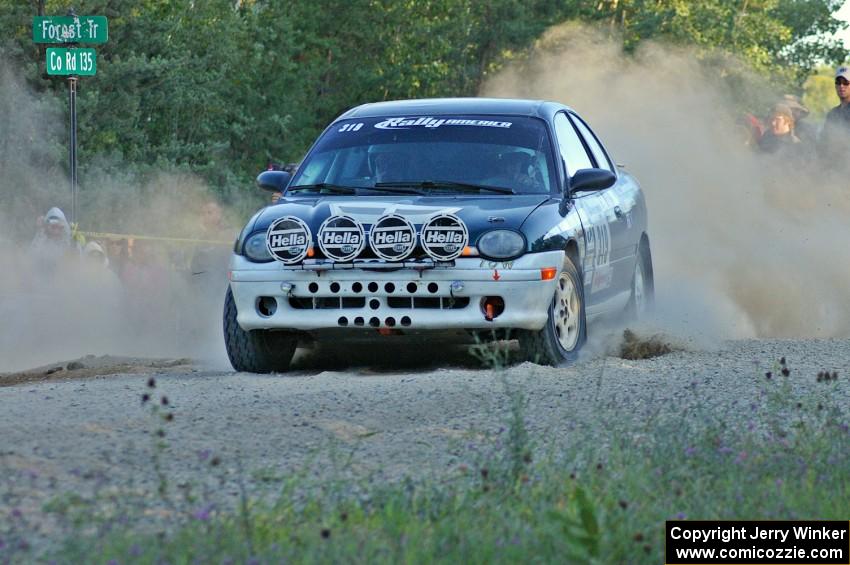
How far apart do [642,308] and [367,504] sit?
743 centimetres

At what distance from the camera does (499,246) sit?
31.0ft

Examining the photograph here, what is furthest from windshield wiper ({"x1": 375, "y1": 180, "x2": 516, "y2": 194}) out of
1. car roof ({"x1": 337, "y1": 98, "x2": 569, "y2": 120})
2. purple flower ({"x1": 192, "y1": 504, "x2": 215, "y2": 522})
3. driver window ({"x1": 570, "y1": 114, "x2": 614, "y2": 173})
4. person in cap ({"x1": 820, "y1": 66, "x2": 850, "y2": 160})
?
person in cap ({"x1": 820, "y1": 66, "x2": 850, "y2": 160})

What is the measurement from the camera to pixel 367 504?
5566mm

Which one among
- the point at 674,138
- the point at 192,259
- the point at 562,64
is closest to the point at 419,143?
the point at 192,259

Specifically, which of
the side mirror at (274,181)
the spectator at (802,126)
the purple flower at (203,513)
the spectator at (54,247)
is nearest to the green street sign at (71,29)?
the spectator at (54,247)

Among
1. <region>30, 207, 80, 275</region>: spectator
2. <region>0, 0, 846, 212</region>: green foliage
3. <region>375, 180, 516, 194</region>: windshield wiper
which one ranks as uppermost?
<region>375, 180, 516, 194</region>: windshield wiper

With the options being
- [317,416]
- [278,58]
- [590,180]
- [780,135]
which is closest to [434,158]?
[590,180]

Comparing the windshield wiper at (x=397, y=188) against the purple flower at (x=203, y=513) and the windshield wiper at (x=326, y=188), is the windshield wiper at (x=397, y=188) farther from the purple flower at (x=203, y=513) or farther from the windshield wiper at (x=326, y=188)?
the purple flower at (x=203, y=513)

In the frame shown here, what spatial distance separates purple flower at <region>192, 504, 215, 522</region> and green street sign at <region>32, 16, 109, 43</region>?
1135 cm

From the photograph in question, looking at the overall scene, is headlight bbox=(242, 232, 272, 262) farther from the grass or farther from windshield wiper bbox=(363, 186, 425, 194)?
the grass

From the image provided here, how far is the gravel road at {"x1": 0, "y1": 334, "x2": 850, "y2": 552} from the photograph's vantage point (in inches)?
239

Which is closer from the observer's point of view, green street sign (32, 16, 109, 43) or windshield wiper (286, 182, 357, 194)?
windshield wiper (286, 182, 357, 194)

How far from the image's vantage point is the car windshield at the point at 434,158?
10.3 metres

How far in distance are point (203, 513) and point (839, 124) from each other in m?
13.0
